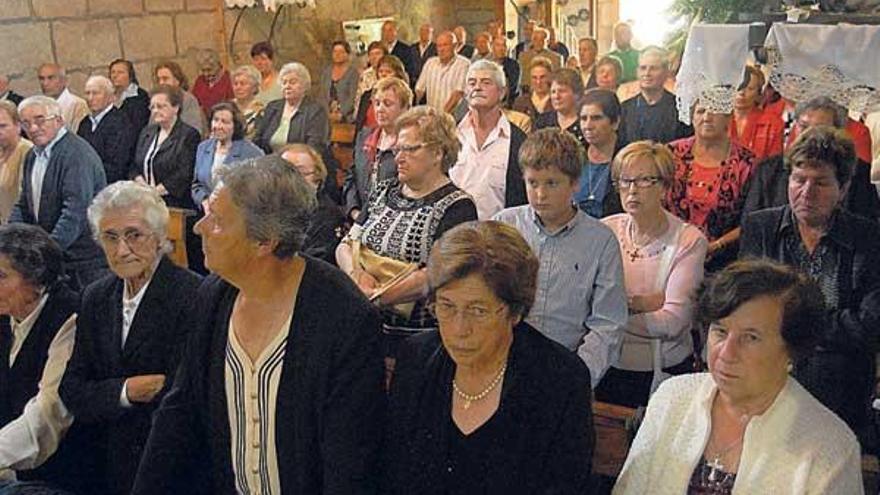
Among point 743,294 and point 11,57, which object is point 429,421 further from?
point 11,57

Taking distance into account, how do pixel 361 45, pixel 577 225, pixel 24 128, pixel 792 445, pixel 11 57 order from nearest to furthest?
pixel 792 445 → pixel 577 225 → pixel 24 128 → pixel 11 57 → pixel 361 45

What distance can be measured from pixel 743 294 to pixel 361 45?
8.95m

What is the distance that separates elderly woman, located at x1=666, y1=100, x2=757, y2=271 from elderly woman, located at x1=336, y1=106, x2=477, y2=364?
976 mm

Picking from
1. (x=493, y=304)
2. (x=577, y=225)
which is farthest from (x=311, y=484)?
(x=577, y=225)

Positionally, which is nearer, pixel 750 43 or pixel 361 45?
pixel 750 43

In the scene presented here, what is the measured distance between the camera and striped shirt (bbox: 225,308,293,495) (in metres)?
2.10

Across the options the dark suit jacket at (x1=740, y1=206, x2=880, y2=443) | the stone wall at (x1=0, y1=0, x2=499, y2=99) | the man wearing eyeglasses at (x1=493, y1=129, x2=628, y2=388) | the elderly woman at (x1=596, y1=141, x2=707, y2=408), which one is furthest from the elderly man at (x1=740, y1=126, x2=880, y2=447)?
the stone wall at (x1=0, y1=0, x2=499, y2=99)

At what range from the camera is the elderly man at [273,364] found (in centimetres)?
205

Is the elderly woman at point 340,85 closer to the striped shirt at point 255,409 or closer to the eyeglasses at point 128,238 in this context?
the eyeglasses at point 128,238

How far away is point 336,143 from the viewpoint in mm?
7336

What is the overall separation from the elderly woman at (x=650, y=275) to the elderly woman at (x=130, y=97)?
3904 mm

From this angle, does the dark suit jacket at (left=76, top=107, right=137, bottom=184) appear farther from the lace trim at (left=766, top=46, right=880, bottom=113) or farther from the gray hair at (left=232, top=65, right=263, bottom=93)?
the lace trim at (left=766, top=46, right=880, bottom=113)

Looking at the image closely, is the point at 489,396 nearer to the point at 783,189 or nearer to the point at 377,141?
the point at 783,189

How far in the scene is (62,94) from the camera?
6.76 metres
